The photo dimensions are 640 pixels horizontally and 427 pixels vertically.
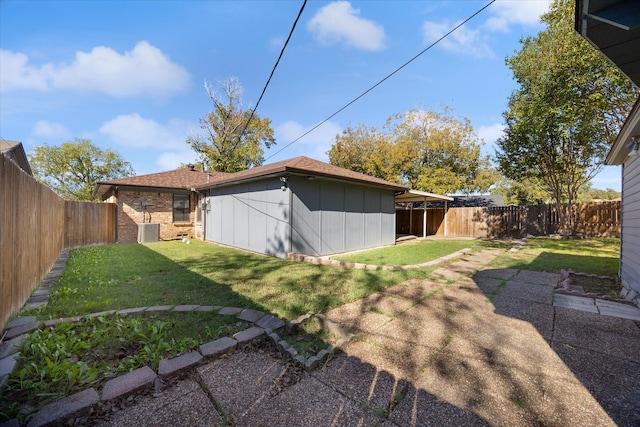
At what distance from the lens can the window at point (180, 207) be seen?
43.4 ft

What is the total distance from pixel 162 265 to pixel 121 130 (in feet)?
56.5

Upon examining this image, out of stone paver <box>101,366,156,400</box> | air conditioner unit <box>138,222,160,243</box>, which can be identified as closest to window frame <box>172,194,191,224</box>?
air conditioner unit <box>138,222,160,243</box>

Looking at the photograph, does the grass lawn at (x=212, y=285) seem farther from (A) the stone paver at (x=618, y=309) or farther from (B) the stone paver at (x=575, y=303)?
(A) the stone paver at (x=618, y=309)

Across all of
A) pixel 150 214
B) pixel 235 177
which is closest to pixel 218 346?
pixel 235 177

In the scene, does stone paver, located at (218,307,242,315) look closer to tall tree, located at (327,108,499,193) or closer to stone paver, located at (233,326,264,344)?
stone paver, located at (233,326,264,344)

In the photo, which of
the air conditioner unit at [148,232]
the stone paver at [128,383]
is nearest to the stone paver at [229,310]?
the stone paver at [128,383]

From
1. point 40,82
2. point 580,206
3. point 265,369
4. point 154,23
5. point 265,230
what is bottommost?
point 265,369

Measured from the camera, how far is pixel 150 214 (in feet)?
40.9

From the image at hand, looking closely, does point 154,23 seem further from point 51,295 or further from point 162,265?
point 51,295

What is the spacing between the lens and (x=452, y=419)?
1.70 meters

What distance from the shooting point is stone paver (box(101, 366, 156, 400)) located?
1.85m

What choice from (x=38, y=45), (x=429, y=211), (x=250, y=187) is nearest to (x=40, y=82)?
(x=38, y=45)

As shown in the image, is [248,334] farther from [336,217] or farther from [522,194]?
[522,194]

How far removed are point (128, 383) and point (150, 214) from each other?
1250cm
